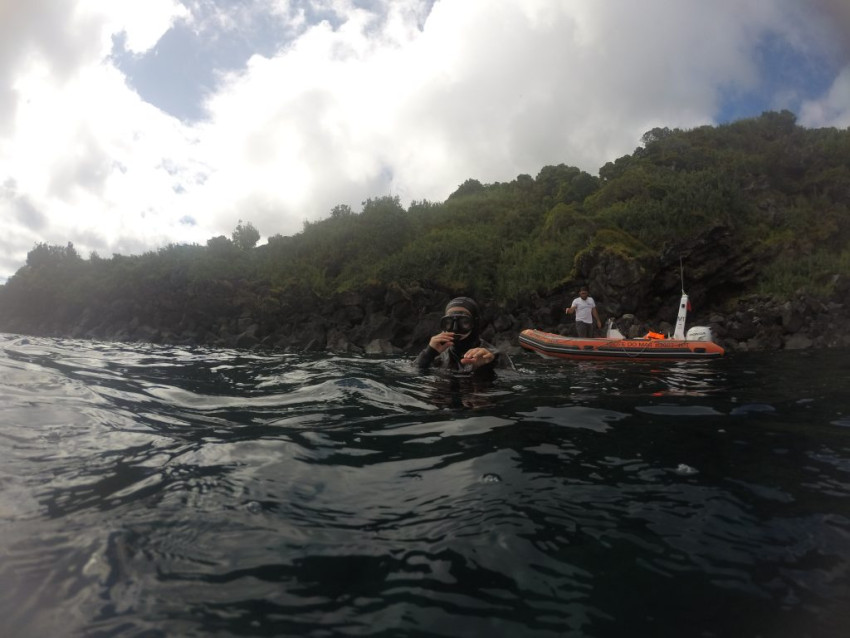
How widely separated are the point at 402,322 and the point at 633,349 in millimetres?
13405

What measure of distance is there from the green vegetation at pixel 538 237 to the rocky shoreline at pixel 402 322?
2.23 feet

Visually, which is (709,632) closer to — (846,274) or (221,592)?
(221,592)

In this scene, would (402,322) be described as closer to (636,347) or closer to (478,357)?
(636,347)

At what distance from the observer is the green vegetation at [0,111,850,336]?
2236 cm

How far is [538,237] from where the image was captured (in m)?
27.4

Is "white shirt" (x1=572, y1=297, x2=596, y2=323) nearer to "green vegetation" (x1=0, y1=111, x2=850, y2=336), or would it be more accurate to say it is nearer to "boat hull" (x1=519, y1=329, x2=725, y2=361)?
"boat hull" (x1=519, y1=329, x2=725, y2=361)

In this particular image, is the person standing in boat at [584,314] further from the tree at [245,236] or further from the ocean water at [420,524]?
the tree at [245,236]

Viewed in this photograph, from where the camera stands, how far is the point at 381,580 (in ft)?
5.49

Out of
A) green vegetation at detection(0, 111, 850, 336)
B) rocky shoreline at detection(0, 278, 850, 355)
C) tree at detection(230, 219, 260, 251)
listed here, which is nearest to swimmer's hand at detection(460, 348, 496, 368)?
rocky shoreline at detection(0, 278, 850, 355)

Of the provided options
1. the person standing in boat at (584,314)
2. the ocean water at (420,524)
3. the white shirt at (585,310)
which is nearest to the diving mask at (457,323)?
the ocean water at (420,524)

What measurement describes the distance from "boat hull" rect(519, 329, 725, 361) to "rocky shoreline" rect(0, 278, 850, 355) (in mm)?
5542

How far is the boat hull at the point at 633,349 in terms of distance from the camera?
12.1m

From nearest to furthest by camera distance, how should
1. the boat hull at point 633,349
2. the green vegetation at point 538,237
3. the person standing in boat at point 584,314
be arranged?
the boat hull at point 633,349 < the person standing in boat at point 584,314 < the green vegetation at point 538,237

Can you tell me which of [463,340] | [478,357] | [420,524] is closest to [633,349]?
[463,340]
